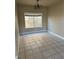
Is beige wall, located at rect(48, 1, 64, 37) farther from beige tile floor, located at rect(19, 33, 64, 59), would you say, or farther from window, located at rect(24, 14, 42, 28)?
beige tile floor, located at rect(19, 33, 64, 59)

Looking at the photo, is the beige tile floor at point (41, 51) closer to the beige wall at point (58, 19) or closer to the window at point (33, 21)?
the beige wall at point (58, 19)

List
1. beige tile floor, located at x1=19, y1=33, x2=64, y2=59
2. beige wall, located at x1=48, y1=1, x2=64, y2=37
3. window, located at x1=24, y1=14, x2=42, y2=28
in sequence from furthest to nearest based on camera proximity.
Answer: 1. window, located at x1=24, y1=14, x2=42, y2=28
2. beige wall, located at x1=48, y1=1, x2=64, y2=37
3. beige tile floor, located at x1=19, y1=33, x2=64, y2=59

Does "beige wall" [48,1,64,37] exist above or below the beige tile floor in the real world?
above

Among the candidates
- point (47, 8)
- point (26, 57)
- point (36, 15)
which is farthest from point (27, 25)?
point (26, 57)

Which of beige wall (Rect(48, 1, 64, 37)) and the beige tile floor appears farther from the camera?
beige wall (Rect(48, 1, 64, 37))

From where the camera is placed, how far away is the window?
7.87m

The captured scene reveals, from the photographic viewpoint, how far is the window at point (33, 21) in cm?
787

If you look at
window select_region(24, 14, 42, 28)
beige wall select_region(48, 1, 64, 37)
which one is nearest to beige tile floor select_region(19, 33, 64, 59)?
beige wall select_region(48, 1, 64, 37)

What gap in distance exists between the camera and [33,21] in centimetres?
825

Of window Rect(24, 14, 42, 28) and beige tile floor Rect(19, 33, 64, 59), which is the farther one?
window Rect(24, 14, 42, 28)

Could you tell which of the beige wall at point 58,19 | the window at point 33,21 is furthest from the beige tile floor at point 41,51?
the window at point 33,21

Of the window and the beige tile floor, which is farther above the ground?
the window

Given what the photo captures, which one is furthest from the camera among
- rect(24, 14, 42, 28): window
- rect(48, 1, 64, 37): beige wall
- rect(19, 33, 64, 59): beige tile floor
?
rect(24, 14, 42, 28): window
